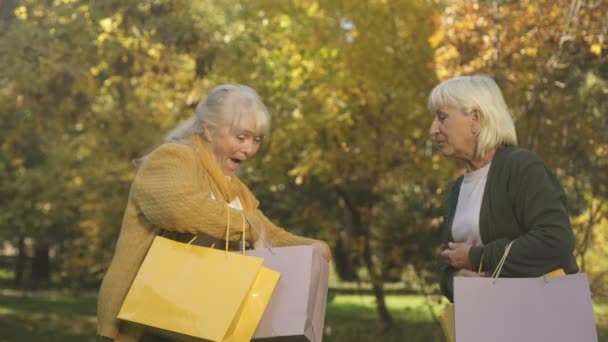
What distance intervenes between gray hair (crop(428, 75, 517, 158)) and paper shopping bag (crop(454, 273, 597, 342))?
2.04 feet

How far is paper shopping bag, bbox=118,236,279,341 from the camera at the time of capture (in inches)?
112

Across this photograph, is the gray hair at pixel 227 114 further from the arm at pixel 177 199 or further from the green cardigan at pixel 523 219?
the green cardigan at pixel 523 219

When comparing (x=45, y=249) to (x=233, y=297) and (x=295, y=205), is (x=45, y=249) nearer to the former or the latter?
(x=295, y=205)

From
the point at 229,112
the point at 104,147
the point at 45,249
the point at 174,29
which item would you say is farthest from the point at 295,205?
the point at 45,249

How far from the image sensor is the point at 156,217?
302 centimetres

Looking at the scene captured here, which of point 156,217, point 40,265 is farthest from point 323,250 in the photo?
point 40,265

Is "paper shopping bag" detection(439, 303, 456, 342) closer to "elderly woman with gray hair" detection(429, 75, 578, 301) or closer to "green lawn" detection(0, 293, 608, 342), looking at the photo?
"elderly woman with gray hair" detection(429, 75, 578, 301)

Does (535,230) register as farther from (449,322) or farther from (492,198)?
(449,322)

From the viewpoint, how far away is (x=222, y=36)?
11281mm

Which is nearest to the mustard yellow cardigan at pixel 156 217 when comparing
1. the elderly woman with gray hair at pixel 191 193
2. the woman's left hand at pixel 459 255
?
the elderly woman with gray hair at pixel 191 193

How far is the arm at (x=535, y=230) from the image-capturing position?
2941 millimetres

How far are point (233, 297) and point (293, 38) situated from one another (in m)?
8.31

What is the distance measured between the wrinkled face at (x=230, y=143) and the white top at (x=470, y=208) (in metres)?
0.82

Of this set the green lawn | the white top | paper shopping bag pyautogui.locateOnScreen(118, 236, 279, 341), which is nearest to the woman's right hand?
the white top
